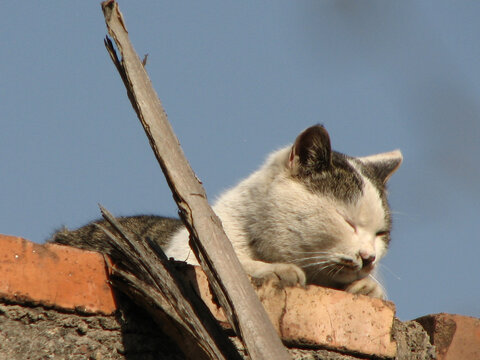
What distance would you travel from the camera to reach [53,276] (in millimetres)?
1687

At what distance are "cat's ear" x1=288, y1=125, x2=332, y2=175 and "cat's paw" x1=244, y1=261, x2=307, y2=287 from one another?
2.48 feet

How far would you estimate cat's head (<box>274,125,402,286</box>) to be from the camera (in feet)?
8.77

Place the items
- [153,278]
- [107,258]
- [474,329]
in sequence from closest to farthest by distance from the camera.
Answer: [153,278] < [107,258] < [474,329]

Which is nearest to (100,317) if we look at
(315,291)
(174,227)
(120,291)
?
(120,291)

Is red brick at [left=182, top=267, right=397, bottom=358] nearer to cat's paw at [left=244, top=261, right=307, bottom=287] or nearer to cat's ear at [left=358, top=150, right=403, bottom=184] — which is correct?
cat's paw at [left=244, top=261, right=307, bottom=287]

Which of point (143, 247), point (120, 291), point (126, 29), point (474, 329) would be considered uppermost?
point (126, 29)

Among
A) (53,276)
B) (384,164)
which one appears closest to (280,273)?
(53,276)

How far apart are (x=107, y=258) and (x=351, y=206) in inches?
53.4

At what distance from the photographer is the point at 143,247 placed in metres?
1.70

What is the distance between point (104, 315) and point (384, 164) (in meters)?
2.02

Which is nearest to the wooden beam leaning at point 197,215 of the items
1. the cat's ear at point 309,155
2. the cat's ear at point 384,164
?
the cat's ear at point 309,155

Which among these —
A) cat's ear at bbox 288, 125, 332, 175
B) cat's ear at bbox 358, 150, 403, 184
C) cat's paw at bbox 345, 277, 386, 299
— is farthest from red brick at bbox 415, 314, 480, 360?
cat's ear at bbox 358, 150, 403, 184

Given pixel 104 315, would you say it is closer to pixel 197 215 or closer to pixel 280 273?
pixel 197 215

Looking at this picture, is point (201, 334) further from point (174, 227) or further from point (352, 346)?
point (174, 227)
